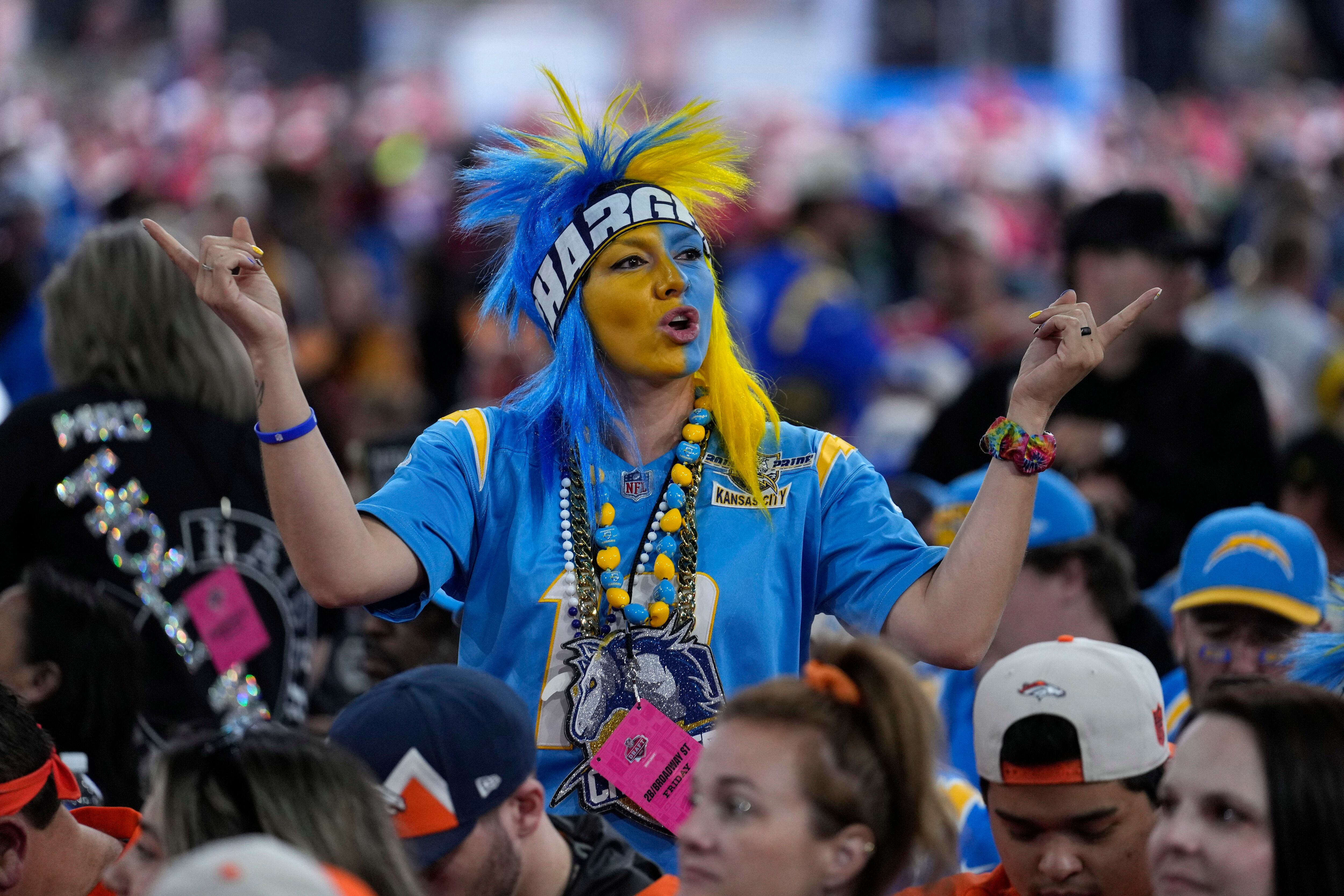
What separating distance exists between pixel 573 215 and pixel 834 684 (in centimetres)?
102

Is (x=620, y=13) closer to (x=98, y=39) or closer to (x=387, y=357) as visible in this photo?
(x=98, y=39)

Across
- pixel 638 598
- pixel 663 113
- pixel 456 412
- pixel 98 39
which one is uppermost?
pixel 98 39

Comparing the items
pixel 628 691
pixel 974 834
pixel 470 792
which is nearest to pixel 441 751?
pixel 470 792

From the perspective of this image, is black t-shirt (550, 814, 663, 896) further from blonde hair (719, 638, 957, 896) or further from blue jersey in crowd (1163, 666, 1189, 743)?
blue jersey in crowd (1163, 666, 1189, 743)

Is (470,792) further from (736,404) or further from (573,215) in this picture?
(573,215)

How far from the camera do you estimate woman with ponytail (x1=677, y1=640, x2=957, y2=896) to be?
7.29 ft

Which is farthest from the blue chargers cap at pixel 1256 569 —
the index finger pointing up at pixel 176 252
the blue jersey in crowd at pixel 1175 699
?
the index finger pointing up at pixel 176 252

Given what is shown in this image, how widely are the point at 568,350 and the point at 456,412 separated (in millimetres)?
227

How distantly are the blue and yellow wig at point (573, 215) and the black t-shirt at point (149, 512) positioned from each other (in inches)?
42.3

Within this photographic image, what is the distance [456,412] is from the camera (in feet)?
9.62

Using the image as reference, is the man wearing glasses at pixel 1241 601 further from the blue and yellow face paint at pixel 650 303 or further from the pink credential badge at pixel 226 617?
the pink credential badge at pixel 226 617

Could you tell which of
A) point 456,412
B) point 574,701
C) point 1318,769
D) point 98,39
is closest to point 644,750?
point 574,701

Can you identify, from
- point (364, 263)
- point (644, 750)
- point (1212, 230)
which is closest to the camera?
point (644, 750)

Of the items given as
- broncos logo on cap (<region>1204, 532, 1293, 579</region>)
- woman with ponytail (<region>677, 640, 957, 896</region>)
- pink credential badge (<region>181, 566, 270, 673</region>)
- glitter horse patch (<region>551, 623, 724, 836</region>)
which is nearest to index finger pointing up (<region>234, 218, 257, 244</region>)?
glitter horse patch (<region>551, 623, 724, 836</region>)
